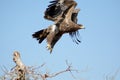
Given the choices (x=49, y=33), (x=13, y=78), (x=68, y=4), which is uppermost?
(x=68, y=4)

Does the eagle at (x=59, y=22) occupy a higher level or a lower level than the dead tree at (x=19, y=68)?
higher

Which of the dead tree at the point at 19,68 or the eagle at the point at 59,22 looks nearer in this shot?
the dead tree at the point at 19,68

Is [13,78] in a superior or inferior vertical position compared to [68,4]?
inferior

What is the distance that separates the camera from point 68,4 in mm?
9828

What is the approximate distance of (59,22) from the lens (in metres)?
9.39

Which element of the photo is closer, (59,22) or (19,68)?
(19,68)

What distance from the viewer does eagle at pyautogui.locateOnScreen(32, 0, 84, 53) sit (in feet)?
29.0

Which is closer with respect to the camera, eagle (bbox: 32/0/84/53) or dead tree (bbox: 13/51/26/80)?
dead tree (bbox: 13/51/26/80)

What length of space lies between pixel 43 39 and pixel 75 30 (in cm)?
91

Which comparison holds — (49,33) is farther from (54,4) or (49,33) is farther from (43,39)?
(54,4)

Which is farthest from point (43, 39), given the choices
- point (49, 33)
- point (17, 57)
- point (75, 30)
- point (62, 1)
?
point (17, 57)

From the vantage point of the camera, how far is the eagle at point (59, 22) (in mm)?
8852

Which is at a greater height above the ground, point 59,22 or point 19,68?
point 59,22

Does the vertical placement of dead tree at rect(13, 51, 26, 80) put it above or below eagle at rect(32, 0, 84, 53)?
below
